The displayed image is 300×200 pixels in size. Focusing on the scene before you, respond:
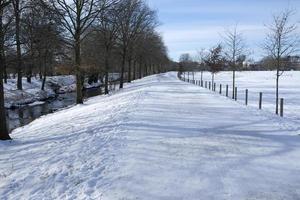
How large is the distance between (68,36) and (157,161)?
23714 millimetres

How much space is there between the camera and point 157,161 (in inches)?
361

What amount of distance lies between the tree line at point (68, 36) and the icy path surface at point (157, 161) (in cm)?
375

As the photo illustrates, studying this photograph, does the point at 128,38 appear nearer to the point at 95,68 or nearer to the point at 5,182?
the point at 95,68

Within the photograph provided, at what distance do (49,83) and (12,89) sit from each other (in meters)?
16.1

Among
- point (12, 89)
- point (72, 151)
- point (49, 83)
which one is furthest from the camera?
point (49, 83)

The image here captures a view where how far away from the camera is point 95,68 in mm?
38906

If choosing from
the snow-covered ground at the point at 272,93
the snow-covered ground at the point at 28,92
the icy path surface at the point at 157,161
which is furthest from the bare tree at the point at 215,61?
the icy path surface at the point at 157,161

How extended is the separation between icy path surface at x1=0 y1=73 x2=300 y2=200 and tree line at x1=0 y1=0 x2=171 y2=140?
375cm

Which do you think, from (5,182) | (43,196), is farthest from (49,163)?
(43,196)

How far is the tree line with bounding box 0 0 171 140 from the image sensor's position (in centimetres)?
1639

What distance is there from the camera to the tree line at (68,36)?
16.4 meters

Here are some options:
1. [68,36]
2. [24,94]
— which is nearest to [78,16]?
[68,36]

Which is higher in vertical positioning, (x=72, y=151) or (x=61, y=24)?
(x=61, y=24)

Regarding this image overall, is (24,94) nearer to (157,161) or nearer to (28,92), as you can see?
(28,92)
